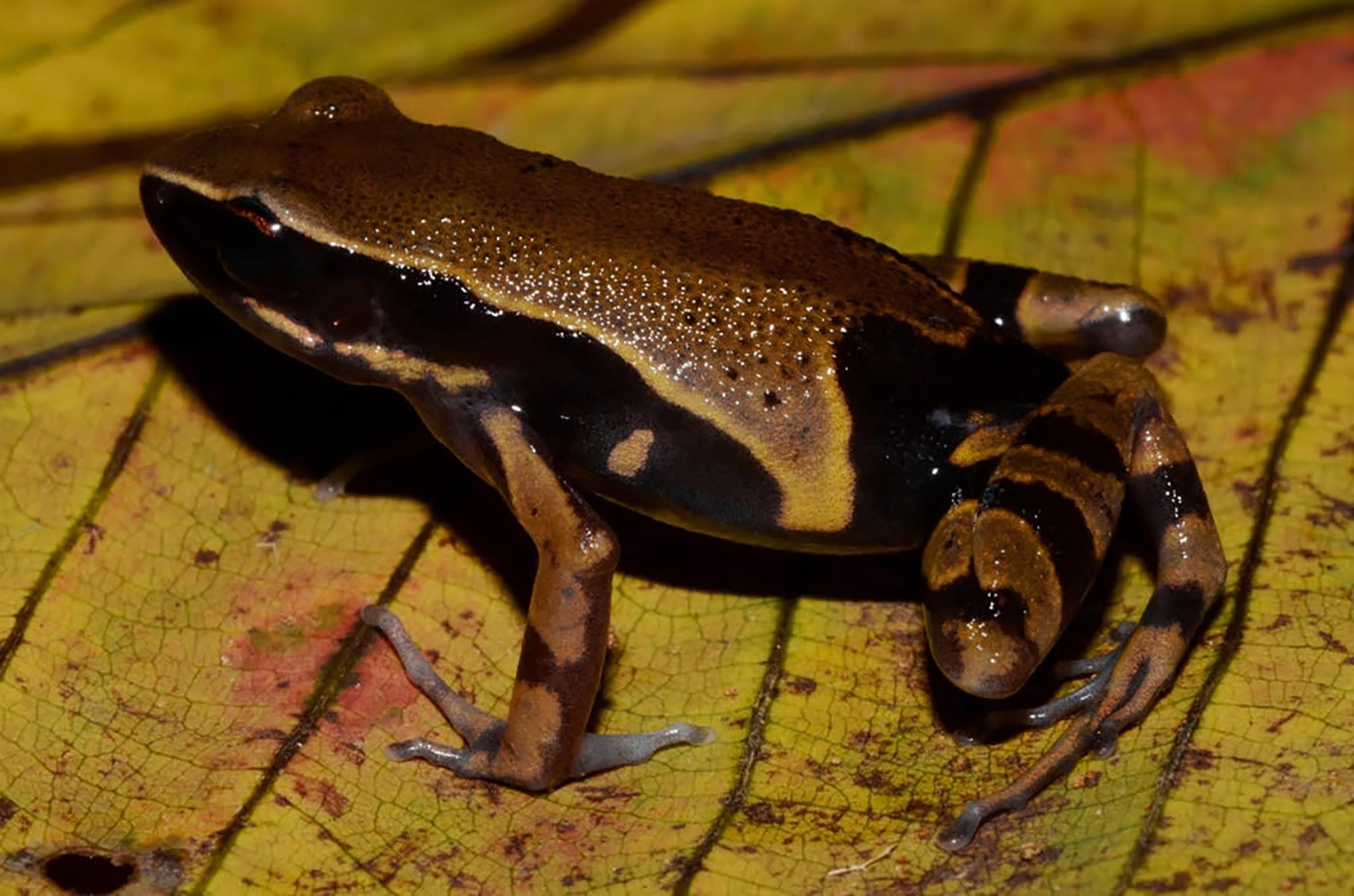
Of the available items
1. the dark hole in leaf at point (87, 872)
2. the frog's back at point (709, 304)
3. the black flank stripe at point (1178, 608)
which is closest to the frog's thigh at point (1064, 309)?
the frog's back at point (709, 304)

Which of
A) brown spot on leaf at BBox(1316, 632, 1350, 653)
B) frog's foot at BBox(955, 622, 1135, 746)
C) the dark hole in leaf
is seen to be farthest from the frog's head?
brown spot on leaf at BBox(1316, 632, 1350, 653)

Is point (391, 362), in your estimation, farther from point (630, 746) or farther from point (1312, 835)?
point (1312, 835)

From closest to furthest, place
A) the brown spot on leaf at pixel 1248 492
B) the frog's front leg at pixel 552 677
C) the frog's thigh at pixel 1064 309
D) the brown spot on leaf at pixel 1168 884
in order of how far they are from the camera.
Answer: the brown spot on leaf at pixel 1168 884
the frog's front leg at pixel 552 677
the brown spot on leaf at pixel 1248 492
the frog's thigh at pixel 1064 309

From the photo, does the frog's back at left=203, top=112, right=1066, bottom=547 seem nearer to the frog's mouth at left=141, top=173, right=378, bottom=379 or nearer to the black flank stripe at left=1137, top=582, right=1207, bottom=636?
the frog's mouth at left=141, top=173, right=378, bottom=379

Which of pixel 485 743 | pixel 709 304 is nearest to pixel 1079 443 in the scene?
pixel 709 304

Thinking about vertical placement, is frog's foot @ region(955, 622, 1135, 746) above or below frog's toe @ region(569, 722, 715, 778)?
above

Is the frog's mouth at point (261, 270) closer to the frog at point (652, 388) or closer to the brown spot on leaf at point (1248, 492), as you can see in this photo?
the frog at point (652, 388)
